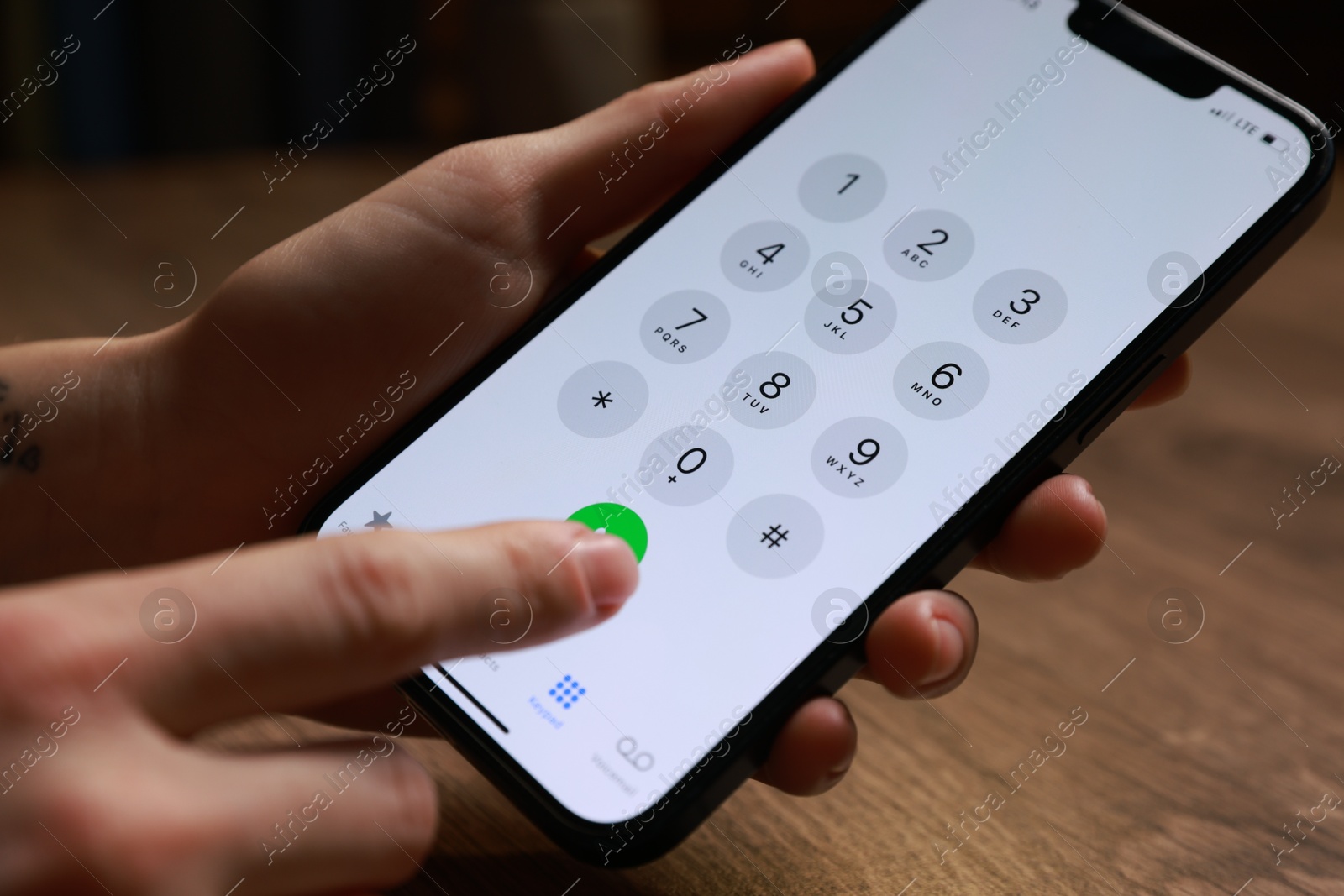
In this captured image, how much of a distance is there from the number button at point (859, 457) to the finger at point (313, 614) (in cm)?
19

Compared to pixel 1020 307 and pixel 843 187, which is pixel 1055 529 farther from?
pixel 843 187

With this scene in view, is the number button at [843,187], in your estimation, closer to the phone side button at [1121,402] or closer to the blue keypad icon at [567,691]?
the phone side button at [1121,402]

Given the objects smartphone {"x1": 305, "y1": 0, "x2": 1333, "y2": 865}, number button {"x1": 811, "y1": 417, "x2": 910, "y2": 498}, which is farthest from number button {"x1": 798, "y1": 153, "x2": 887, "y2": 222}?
number button {"x1": 811, "y1": 417, "x2": 910, "y2": 498}

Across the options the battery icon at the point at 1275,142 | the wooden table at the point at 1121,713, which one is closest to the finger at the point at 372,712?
the wooden table at the point at 1121,713

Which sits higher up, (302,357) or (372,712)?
(302,357)

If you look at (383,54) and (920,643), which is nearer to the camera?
(920,643)

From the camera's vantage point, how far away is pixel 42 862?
29 centimetres

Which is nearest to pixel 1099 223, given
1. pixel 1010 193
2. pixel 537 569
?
pixel 1010 193

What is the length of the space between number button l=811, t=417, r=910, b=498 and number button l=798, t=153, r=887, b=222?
128mm

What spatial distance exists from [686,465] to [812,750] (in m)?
0.15

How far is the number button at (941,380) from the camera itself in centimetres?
48

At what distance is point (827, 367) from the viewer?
20.0 inches

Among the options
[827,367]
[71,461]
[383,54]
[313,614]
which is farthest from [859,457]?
[383,54]

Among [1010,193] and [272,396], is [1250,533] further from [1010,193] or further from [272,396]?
[272,396]
